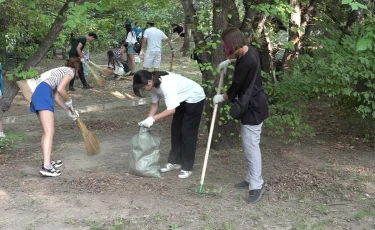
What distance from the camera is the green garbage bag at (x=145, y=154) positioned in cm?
473

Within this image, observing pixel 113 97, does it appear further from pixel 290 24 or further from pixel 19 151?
pixel 290 24

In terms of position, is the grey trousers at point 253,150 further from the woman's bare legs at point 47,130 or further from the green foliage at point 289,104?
the woman's bare legs at point 47,130

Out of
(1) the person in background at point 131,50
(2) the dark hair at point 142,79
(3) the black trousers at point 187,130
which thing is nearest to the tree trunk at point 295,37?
(3) the black trousers at point 187,130

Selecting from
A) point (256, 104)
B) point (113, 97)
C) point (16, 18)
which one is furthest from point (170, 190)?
point (16, 18)

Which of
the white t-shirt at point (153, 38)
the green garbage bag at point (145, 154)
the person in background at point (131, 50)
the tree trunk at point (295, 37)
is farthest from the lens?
the person in background at point (131, 50)

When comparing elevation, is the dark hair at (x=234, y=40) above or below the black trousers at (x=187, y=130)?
above

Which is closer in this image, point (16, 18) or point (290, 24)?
point (290, 24)

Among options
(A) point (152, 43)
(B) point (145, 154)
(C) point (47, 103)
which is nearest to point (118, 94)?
(A) point (152, 43)

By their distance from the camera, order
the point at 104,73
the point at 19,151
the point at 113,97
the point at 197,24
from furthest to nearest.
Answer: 1. the point at 104,73
2. the point at 113,97
3. the point at 19,151
4. the point at 197,24

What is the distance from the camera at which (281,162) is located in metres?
5.43

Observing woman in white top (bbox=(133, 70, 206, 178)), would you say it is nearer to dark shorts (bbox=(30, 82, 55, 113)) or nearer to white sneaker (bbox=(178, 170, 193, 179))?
white sneaker (bbox=(178, 170, 193, 179))

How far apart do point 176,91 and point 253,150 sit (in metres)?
1.02

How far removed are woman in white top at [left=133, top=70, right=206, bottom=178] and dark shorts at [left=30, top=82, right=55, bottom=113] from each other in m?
1.10

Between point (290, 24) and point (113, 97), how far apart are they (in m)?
4.80
